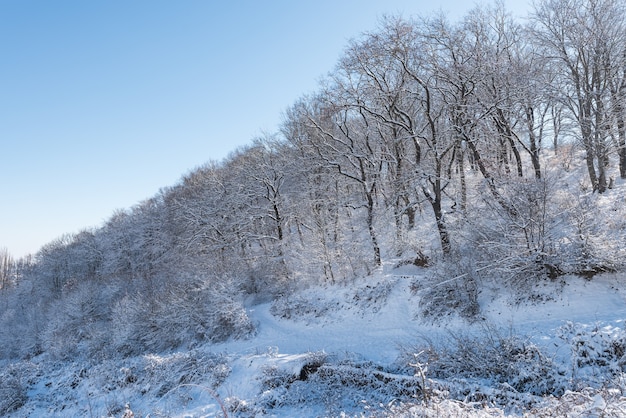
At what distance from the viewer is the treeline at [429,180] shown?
488 inches

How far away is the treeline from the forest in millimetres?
90

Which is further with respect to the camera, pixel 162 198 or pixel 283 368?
pixel 162 198

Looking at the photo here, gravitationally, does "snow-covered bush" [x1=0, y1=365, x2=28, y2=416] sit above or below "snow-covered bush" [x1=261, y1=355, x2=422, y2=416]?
below

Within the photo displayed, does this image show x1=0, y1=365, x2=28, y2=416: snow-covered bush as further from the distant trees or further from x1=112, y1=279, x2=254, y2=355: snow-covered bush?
the distant trees

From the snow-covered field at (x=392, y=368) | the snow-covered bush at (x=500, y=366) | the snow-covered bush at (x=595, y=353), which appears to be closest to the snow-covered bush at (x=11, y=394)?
the snow-covered field at (x=392, y=368)

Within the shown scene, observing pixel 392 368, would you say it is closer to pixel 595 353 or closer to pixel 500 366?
pixel 500 366

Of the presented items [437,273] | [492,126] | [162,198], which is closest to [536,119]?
[492,126]

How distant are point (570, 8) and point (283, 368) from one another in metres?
21.7

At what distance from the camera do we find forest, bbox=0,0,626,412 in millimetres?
12383

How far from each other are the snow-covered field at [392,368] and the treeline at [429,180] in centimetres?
149

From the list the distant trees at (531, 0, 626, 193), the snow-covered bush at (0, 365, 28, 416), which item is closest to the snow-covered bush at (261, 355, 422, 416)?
the snow-covered bush at (0, 365, 28, 416)

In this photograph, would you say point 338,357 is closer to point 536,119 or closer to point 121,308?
point 121,308

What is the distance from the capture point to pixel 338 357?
1181 cm

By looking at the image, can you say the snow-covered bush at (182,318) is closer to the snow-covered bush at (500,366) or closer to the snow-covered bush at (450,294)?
the snow-covered bush at (450,294)
